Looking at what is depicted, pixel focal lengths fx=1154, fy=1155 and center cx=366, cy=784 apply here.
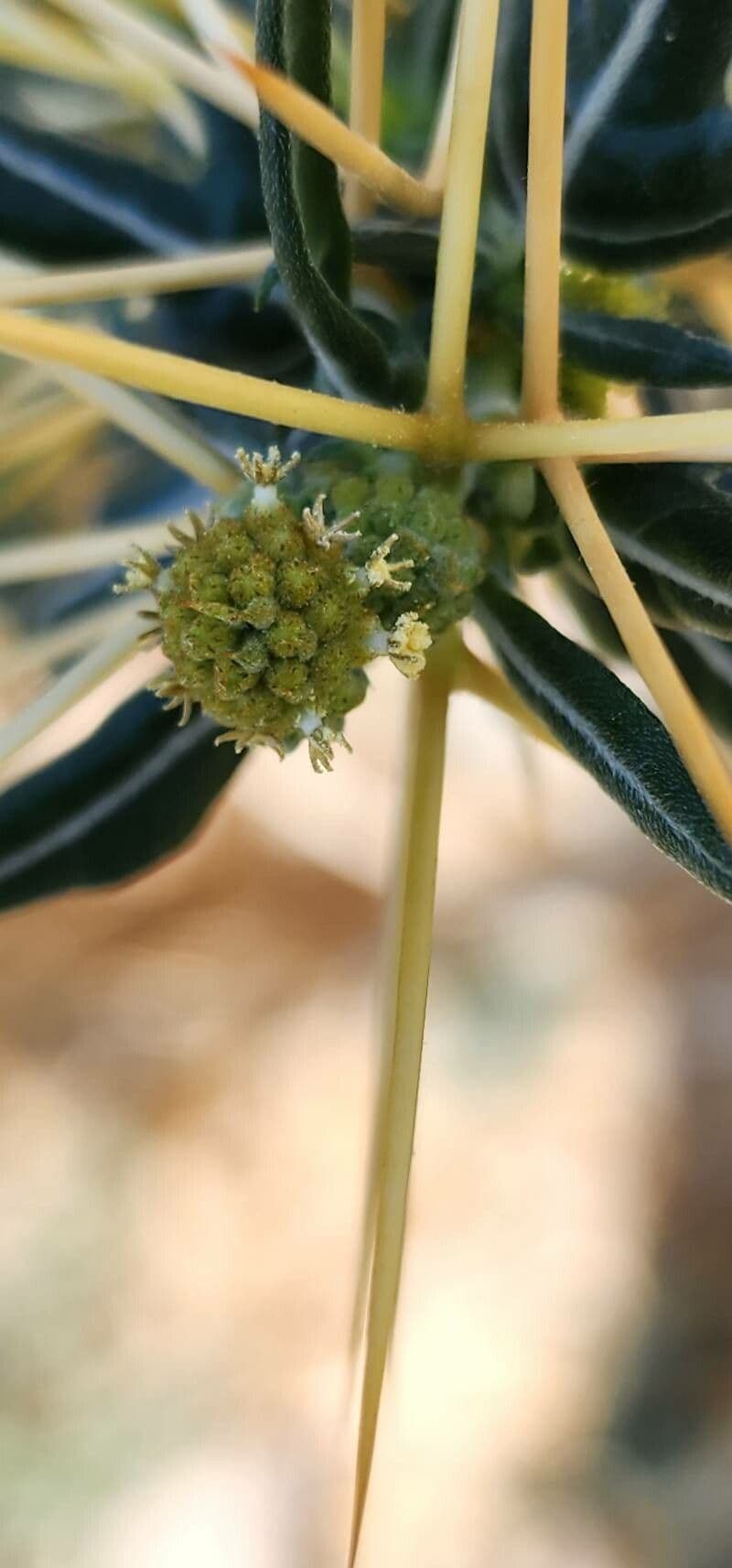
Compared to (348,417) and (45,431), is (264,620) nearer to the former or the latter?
(348,417)

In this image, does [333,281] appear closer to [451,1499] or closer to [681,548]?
[681,548]

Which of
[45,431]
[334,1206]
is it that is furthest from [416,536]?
Answer: [334,1206]

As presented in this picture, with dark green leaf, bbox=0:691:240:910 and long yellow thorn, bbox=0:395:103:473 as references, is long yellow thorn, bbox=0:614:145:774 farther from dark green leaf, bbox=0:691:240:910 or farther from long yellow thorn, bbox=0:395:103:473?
long yellow thorn, bbox=0:395:103:473

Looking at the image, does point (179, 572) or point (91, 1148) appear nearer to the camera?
point (179, 572)

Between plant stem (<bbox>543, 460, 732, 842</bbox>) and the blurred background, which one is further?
the blurred background

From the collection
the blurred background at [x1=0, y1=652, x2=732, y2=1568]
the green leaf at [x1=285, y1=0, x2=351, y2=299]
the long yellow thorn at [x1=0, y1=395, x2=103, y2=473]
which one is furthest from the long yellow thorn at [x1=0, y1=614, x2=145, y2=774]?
the blurred background at [x1=0, y1=652, x2=732, y2=1568]

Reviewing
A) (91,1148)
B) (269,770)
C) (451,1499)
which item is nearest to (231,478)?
(269,770)

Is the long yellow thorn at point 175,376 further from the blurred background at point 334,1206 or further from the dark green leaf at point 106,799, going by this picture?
the blurred background at point 334,1206
